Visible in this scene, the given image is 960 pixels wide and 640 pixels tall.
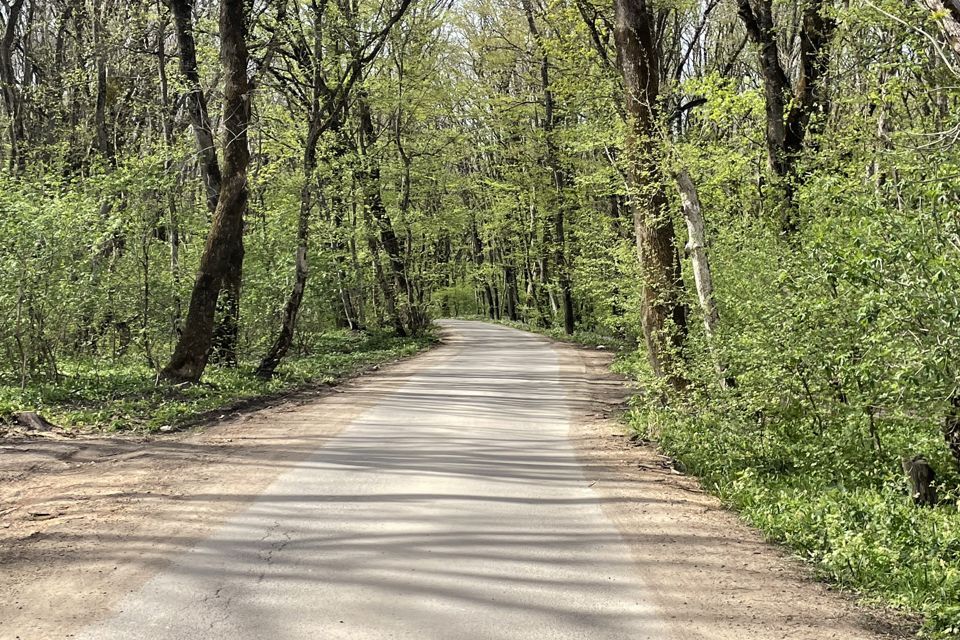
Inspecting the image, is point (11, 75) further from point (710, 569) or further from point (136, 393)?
point (710, 569)

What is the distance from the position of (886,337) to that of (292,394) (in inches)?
451

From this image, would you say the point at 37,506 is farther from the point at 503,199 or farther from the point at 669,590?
the point at 503,199

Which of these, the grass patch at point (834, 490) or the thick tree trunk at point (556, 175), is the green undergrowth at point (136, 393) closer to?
the grass patch at point (834, 490)

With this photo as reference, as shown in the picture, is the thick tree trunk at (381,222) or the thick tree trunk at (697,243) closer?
the thick tree trunk at (697,243)

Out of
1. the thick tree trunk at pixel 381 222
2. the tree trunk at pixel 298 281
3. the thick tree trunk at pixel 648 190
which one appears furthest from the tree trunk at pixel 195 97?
the thick tree trunk at pixel 648 190

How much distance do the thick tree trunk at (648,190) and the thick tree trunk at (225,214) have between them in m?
7.56

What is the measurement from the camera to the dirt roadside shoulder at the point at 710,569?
446cm

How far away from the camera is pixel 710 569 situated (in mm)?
5438

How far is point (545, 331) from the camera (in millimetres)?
36938

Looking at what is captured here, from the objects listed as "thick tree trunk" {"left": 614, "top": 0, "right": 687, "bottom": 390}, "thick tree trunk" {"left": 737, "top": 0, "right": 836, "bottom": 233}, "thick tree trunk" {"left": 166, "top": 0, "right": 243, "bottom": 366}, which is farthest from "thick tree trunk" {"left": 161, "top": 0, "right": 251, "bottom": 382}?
"thick tree trunk" {"left": 737, "top": 0, "right": 836, "bottom": 233}

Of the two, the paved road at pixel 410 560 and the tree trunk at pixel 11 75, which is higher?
the tree trunk at pixel 11 75

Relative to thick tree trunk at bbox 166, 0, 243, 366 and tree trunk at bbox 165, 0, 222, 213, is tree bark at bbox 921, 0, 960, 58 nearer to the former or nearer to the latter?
thick tree trunk at bbox 166, 0, 243, 366

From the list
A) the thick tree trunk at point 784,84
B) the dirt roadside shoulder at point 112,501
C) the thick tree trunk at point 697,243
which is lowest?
the dirt roadside shoulder at point 112,501

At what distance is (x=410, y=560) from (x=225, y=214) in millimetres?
11040
